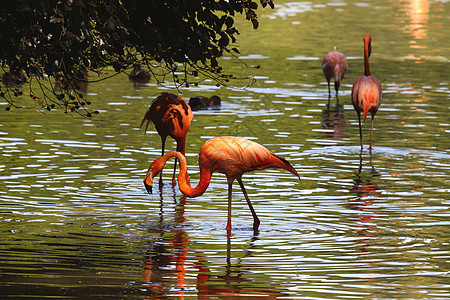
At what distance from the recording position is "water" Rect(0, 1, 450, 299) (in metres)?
8.20

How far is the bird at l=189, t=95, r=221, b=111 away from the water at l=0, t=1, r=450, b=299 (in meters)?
0.39

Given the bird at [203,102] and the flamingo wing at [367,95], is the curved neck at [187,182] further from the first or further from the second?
the bird at [203,102]

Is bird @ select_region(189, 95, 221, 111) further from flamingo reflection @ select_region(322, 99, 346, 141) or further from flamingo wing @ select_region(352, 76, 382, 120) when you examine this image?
flamingo wing @ select_region(352, 76, 382, 120)

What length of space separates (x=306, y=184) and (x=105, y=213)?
318cm

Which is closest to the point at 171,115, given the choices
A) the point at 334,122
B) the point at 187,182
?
the point at 187,182

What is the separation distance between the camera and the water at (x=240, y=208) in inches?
323

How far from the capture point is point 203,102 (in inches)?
800

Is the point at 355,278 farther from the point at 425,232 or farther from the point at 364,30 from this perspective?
the point at 364,30

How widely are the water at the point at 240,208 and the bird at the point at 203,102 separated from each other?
0.39 metres

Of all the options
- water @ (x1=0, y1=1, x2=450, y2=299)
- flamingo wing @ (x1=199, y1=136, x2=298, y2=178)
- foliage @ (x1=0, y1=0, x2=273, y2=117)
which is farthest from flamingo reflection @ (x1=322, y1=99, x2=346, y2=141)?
foliage @ (x1=0, y1=0, x2=273, y2=117)

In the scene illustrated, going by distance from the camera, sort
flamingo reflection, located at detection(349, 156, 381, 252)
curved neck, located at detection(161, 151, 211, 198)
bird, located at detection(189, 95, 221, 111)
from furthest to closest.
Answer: bird, located at detection(189, 95, 221, 111)
flamingo reflection, located at detection(349, 156, 381, 252)
curved neck, located at detection(161, 151, 211, 198)

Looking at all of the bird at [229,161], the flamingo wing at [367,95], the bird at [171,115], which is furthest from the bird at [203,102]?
the bird at [229,161]

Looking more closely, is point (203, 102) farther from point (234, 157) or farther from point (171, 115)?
point (234, 157)

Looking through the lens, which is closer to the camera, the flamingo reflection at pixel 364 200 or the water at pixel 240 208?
the water at pixel 240 208
